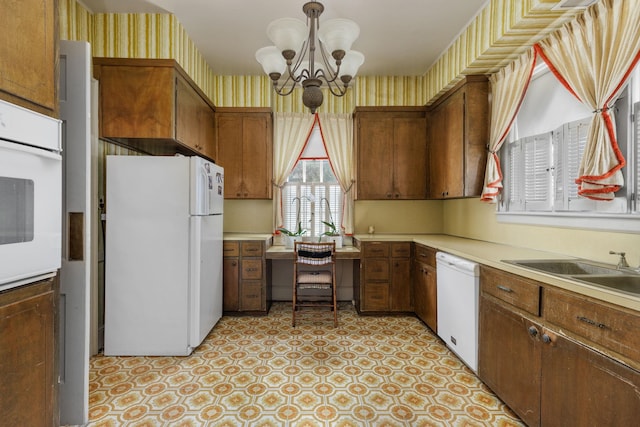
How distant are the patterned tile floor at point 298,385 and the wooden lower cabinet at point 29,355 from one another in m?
0.71

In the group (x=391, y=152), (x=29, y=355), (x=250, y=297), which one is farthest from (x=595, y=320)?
(x=250, y=297)

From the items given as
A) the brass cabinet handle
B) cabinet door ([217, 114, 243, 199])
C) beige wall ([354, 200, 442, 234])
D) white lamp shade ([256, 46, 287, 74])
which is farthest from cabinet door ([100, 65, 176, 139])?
the brass cabinet handle

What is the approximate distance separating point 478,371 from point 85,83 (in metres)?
3.08

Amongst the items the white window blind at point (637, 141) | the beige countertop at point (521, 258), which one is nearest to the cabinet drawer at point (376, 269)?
the beige countertop at point (521, 258)

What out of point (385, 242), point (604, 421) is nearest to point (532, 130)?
point (385, 242)

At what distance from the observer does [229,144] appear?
4.01 metres

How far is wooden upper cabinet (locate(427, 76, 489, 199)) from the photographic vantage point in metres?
3.07

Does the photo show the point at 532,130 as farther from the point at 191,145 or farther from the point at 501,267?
the point at 191,145

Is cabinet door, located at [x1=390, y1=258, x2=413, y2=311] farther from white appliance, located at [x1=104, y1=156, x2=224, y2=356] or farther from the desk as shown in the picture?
white appliance, located at [x1=104, y1=156, x2=224, y2=356]

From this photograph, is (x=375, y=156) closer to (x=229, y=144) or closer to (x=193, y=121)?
(x=229, y=144)

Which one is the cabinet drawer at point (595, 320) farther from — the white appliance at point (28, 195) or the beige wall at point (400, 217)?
the beige wall at point (400, 217)

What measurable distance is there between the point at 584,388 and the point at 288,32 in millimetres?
2337

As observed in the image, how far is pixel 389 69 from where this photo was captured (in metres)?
3.87

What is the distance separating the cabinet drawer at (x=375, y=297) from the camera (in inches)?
143
